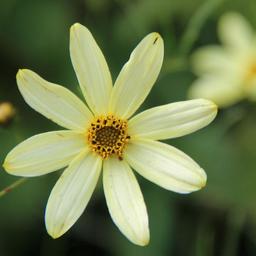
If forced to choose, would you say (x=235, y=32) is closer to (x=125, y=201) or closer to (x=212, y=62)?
(x=212, y=62)

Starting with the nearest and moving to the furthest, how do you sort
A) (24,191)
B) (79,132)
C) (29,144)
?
(29,144) → (79,132) → (24,191)

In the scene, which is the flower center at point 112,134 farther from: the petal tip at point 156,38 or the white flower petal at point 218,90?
the white flower petal at point 218,90

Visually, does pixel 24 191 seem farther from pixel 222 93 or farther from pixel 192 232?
pixel 222 93

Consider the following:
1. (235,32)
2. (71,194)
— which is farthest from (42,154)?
(235,32)

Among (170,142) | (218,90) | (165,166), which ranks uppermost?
(218,90)

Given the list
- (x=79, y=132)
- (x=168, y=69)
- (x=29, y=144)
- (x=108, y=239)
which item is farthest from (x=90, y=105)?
(x=108, y=239)

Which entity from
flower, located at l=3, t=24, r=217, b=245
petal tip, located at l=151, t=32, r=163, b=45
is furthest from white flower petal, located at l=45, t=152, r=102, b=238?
petal tip, located at l=151, t=32, r=163, b=45
